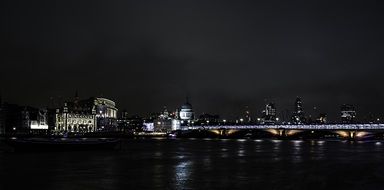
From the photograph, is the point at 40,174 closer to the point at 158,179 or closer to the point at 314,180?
the point at 158,179

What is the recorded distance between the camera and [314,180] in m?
40.0

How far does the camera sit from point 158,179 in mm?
39938

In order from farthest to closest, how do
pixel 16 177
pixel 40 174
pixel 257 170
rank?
pixel 257 170 < pixel 40 174 < pixel 16 177

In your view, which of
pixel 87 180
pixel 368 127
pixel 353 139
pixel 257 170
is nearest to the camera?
pixel 87 180

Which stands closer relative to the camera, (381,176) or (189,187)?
(189,187)

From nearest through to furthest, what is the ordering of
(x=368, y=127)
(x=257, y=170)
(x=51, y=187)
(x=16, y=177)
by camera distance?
1. (x=51, y=187)
2. (x=16, y=177)
3. (x=257, y=170)
4. (x=368, y=127)

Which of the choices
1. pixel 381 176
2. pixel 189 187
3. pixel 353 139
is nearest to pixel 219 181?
pixel 189 187

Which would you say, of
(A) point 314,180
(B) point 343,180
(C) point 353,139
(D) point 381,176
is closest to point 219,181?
(A) point 314,180

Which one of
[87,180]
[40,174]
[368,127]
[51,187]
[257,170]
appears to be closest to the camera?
[51,187]

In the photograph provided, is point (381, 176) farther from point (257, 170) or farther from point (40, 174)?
point (40, 174)

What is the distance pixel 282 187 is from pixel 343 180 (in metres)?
7.74

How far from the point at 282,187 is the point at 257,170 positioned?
13904mm

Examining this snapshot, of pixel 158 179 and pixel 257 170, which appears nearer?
pixel 158 179

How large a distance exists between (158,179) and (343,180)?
590 inches
